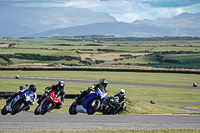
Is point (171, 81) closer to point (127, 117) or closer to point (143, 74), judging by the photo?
point (143, 74)

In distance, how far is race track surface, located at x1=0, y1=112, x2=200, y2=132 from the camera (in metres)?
28.0

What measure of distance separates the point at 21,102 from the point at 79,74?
8139 centimetres

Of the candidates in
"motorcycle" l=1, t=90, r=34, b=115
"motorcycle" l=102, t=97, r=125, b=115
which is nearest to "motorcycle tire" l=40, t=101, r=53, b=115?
"motorcycle" l=1, t=90, r=34, b=115

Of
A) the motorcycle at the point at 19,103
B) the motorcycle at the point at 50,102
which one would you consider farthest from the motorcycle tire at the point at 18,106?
the motorcycle at the point at 50,102

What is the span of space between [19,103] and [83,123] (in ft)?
44.8

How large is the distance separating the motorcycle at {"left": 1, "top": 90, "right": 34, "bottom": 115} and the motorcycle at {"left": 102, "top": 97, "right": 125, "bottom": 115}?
13.9ft

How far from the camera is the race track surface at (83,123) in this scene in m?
28.0

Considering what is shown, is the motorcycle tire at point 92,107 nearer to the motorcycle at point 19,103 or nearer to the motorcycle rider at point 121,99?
the motorcycle rider at point 121,99

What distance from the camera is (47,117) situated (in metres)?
32.1

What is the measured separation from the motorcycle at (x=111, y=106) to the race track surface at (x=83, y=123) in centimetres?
1013

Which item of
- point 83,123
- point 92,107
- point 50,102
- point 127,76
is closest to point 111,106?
point 92,107

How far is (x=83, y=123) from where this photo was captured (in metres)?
Answer: 29.9

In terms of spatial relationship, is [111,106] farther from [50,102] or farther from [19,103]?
[19,103]

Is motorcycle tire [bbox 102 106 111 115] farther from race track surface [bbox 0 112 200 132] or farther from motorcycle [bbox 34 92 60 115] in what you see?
race track surface [bbox 0 112 200 132]
